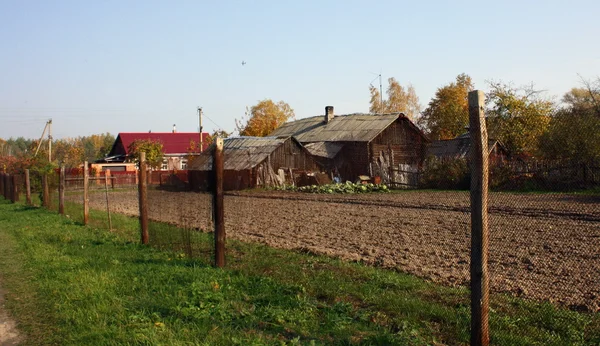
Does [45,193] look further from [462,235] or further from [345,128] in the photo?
[345,128]

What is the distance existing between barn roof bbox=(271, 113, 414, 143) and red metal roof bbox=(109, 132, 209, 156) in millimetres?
26001

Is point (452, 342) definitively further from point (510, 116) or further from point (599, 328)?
point (510, 116)

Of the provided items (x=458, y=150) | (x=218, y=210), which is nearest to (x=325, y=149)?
(x=458, y=150)

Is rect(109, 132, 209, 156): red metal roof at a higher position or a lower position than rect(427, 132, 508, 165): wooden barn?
higher

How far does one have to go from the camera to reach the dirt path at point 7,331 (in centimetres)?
671

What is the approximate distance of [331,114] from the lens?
52.0 meters

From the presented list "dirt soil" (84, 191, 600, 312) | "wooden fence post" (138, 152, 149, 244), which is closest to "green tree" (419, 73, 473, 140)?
"dirt soil" (84, 191, 600, 312)

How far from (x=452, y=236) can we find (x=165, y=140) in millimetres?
69177

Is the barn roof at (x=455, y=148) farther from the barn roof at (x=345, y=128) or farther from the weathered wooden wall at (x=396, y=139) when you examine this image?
the barn roof at (x=345, y=128)

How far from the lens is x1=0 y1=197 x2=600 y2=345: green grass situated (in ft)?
20.1

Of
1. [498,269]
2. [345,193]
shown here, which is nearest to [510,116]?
[345,193]

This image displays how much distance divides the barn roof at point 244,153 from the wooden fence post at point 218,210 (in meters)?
29.4

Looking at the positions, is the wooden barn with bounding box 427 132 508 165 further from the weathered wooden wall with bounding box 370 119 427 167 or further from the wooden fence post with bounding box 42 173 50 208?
the wooden fence post with bounding box 42 173 50 208

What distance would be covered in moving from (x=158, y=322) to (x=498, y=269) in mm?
5619
